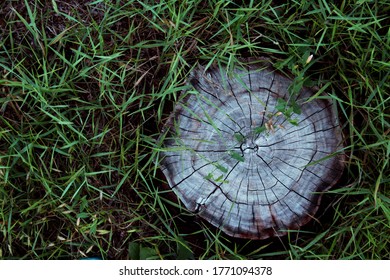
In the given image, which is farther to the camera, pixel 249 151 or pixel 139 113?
pixel 139 113

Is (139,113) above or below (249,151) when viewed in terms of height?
above

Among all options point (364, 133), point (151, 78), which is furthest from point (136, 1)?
point (364, 133)

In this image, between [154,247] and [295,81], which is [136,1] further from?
[154,247]
